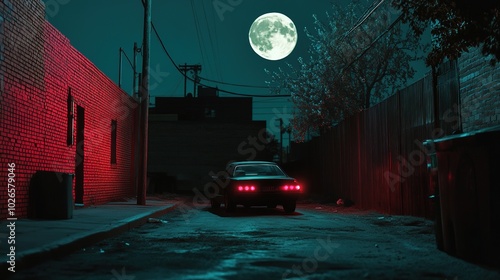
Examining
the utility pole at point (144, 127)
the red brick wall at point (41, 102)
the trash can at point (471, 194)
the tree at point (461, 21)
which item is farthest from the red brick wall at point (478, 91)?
the utility pole at point (144, 127)

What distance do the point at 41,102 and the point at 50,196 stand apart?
2.07 m

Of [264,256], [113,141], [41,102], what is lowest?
[264,256]

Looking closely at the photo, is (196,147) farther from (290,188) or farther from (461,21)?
(461,21)

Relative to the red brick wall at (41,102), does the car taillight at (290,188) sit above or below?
below

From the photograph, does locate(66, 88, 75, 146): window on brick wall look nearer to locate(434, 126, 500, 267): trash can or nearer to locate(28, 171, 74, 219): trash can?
locate(28, 171, 74, 219): trash can

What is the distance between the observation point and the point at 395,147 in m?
13.1

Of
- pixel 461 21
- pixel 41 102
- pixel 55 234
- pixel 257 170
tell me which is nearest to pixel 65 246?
pixel 55 234

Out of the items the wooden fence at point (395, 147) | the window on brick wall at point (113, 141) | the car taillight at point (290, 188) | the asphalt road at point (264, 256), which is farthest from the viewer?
the window on brick wall at point (113, 141)

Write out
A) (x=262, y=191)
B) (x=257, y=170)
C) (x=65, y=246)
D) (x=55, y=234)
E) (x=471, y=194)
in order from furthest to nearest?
(x=257, y=170), (x=262, y=191), (x=55, y=234), (x=65, y=246), (x=471, y=194)

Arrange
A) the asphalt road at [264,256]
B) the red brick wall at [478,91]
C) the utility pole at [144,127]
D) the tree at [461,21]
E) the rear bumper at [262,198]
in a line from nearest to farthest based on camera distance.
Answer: the asphalt road at [264,256], the tree at [461,21], the red brick wall at [478,91], the rear bumper at [262,198], the utility pole at [144,127]

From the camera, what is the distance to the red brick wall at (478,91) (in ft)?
30.5

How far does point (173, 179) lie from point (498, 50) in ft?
85.3

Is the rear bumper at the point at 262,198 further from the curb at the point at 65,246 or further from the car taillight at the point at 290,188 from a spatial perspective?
the curb at the point at 65,246

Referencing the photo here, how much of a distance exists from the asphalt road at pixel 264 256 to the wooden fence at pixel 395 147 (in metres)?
1.31
